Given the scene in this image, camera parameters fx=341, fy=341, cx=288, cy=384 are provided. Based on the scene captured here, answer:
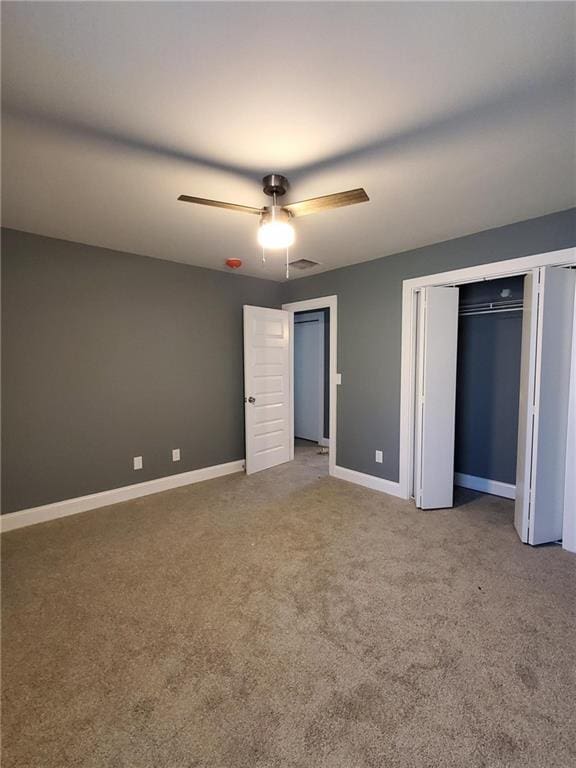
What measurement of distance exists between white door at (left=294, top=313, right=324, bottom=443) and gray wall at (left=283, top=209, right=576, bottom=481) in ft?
4.93

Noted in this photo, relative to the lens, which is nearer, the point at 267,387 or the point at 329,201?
the point at 329,201

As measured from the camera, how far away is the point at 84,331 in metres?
3.20

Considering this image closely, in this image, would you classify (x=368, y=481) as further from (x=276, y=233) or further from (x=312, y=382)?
(x=276, y=233)

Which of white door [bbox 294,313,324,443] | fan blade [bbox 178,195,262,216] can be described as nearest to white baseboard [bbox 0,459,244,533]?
white door [bbox 294,313,324,443]

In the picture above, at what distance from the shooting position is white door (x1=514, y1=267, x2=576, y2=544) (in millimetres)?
2496

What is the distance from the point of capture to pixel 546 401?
8.33ft

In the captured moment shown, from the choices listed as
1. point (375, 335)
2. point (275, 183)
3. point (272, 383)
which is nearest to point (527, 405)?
point (375, 335)

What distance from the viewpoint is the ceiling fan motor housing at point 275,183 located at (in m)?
1.98

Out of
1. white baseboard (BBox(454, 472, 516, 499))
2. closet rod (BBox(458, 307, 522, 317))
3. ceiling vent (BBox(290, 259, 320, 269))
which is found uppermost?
ceiling vent (BBox(290, 259, 320, 269))

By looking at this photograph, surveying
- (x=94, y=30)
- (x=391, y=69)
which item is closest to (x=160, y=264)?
(x=94, y=30)

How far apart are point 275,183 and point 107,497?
125 inches

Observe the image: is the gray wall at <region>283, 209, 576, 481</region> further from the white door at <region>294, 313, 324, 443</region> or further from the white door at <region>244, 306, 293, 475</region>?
the white door at <region>294, 313, 324, 443</region>

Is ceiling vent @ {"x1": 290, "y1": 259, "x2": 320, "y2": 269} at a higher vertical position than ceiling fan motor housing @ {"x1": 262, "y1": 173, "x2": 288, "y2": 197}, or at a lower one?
higher

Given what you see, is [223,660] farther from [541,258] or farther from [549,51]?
[541,258]
